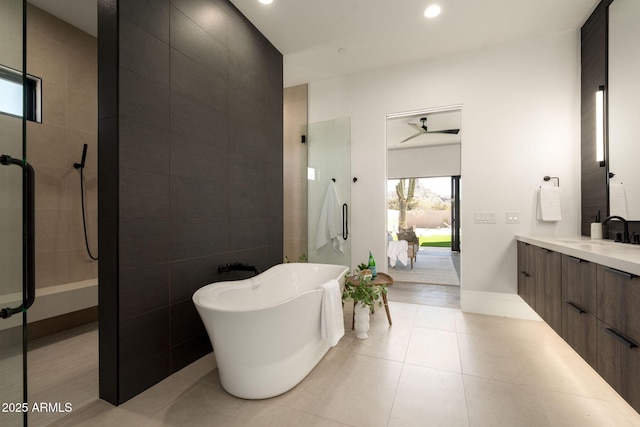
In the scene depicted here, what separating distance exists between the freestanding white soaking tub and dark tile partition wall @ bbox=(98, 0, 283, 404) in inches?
15.4

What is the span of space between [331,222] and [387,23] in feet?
7.31

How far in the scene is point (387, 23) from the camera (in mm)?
2648

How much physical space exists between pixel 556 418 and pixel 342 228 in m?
2.50

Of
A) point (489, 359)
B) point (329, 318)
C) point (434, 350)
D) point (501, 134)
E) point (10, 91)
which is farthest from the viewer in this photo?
point (501, 134)

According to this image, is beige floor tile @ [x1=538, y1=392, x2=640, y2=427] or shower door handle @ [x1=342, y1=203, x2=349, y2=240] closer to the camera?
beige floor tile @ [x1=538, y1=392, x2=640, y2=427]

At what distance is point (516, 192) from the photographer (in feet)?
9.55

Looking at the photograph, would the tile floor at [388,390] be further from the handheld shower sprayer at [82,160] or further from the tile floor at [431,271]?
the tile floor at [431,271]

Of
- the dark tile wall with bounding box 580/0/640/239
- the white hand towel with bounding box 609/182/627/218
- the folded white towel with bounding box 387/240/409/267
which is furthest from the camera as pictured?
the folded white towel with bounding box 387/240/409/267

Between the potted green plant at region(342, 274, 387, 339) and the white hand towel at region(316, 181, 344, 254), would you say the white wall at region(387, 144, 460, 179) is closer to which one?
the white hand towel at region(316, 181, 344, 254)

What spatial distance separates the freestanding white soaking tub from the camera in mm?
1477

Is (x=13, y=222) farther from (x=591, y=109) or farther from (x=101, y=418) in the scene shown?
(x=591, y=109)

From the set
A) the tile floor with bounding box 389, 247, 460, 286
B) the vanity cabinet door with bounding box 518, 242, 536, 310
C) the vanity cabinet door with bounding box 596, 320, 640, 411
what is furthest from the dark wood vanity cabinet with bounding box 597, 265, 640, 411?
the tile floor with bounding box 389, 247, 460, 286

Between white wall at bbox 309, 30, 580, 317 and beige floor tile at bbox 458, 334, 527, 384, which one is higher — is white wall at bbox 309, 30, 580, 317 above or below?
above

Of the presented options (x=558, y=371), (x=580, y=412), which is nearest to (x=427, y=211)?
(x=558, y=371)
